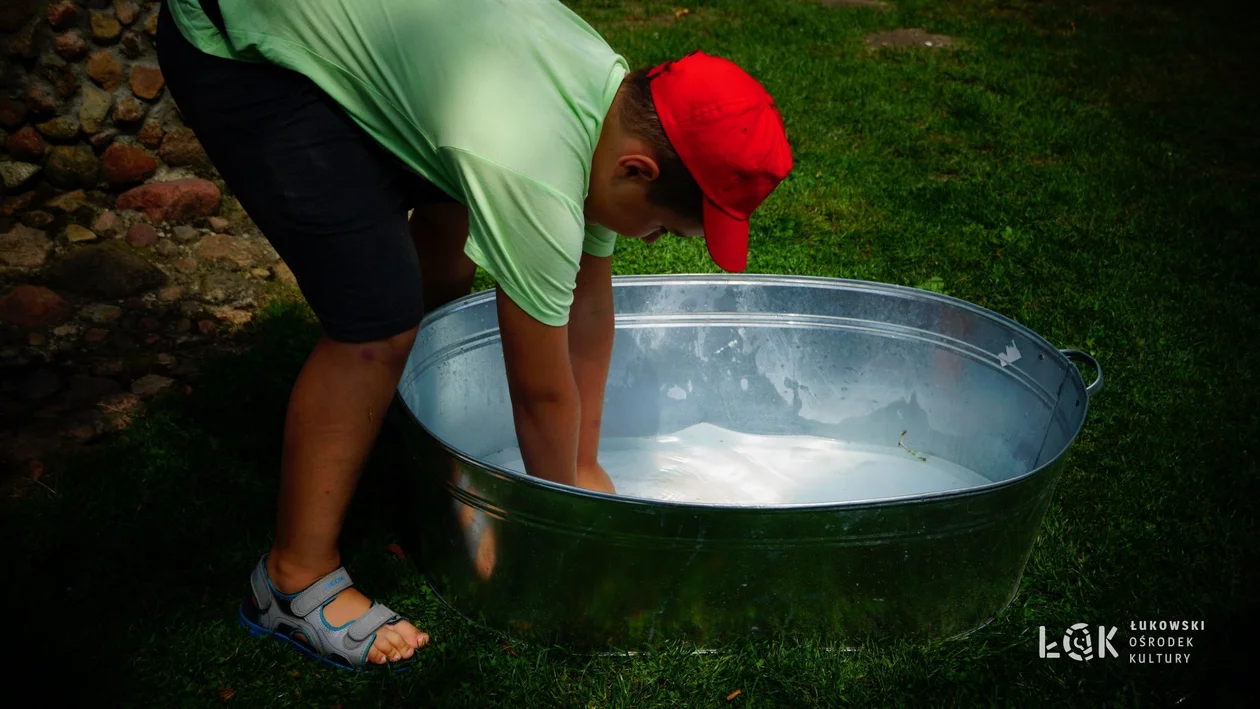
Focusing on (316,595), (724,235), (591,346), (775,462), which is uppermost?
(724,235)

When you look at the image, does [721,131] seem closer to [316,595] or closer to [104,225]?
[316,595]

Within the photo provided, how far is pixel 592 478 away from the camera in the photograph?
2053 mm

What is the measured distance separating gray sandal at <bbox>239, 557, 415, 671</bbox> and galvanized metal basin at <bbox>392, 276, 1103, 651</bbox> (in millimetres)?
174

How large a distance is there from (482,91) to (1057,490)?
159cm

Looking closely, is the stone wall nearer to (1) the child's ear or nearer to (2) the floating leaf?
(1) the child's ear

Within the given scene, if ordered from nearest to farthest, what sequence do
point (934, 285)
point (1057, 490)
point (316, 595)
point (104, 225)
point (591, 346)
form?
point (316, 595), point (591, 346), point (1057, 490), point (104, 225), point (934, 285)

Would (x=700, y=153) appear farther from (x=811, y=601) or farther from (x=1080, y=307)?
(x=1080, y=307)

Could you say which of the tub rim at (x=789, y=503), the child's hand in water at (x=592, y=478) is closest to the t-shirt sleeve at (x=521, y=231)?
the tub rim at (x=789, y=503)

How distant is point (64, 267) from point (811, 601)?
2.05m

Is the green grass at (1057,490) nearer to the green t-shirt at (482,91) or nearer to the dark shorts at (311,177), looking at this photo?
the dark shorts at (311,177)

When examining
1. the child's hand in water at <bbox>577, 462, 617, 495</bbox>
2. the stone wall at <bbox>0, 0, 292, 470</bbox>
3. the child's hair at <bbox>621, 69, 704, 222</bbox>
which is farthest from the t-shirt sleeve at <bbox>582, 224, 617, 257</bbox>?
the stone wall at <bbox>0, 0, 292, 470</bbox>

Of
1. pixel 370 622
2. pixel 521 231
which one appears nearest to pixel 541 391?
pixel 521 231

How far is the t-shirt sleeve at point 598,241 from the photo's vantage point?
1834 millimetres

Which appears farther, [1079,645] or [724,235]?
[1079,645]
